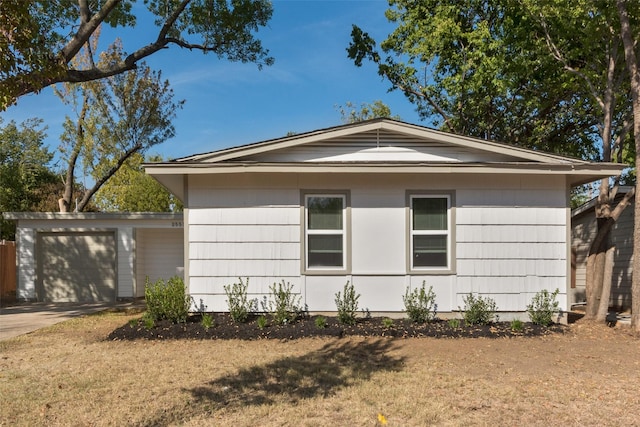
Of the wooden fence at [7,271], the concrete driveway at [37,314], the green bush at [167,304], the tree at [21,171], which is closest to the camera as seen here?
the green bush at [167,304]

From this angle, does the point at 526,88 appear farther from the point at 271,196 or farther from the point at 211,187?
the point at 211,187

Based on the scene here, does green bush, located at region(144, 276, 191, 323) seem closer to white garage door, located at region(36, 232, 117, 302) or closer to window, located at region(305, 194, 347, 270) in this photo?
window, located at region(305, 194, 347, 270)

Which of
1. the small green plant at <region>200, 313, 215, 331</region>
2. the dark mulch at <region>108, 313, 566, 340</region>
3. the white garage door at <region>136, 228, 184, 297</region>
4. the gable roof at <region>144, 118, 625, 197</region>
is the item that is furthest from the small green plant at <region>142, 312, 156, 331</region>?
the white garage door at <region>136, 228, 184, 297</region>

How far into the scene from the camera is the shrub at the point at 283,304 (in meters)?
8.19

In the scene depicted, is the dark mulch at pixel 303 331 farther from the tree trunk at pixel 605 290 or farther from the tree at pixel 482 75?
the tree at pixel 482 75

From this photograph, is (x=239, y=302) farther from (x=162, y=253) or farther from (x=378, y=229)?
(x=162, y=253)

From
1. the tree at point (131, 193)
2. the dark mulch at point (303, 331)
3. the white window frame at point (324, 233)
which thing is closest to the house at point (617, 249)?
the dark mulch at point (303, 331)

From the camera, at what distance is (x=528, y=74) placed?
12.5 m

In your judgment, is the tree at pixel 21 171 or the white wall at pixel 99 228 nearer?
the white wall at pixel 99 228

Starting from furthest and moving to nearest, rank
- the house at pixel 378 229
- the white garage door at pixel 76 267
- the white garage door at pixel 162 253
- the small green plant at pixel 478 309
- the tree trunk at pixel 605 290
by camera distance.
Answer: the white garage door at pixel 162 253 < the white garage door at pixel 76 267 < the tree trunk at pixel 605 290 < the house at pixel 378 229 < the small green plant at pixel 478 309

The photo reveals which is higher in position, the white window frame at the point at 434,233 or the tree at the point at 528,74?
the tree at the point at 528,74

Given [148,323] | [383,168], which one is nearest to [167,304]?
[148,323]

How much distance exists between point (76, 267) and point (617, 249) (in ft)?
51.4

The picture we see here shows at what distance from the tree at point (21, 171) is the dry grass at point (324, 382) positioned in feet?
60.9
